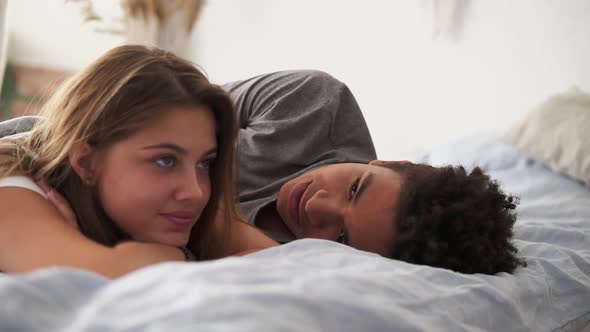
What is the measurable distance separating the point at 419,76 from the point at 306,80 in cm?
123

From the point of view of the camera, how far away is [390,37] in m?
2.74

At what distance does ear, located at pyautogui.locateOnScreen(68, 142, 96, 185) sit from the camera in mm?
875

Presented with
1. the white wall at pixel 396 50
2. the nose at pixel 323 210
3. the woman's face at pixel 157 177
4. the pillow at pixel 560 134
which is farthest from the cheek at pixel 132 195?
the white wall at pixel 396 50

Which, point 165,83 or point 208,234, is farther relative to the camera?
point 208,234

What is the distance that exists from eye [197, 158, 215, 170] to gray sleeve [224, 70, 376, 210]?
1.12 ft

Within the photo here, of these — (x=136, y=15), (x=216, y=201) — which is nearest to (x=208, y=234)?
(x=216, y=201)

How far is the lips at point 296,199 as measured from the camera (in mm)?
1200

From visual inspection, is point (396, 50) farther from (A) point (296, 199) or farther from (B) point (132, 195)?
(B) point (132, 195)

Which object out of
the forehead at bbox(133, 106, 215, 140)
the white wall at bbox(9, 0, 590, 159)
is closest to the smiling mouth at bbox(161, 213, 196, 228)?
the forehead at bbox(133, 106, 215, 140)

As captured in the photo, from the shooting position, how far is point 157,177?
0.84 metres

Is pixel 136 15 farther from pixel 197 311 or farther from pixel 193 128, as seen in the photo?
pixel 197 311

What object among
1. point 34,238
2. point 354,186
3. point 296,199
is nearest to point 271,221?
point 296,199

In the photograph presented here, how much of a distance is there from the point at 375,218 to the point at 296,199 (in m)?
0.19

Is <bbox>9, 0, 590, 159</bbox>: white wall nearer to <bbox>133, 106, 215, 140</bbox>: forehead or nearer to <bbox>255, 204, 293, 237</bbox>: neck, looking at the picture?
<bbox>255, 204, 293, 237</bbox>: neck
